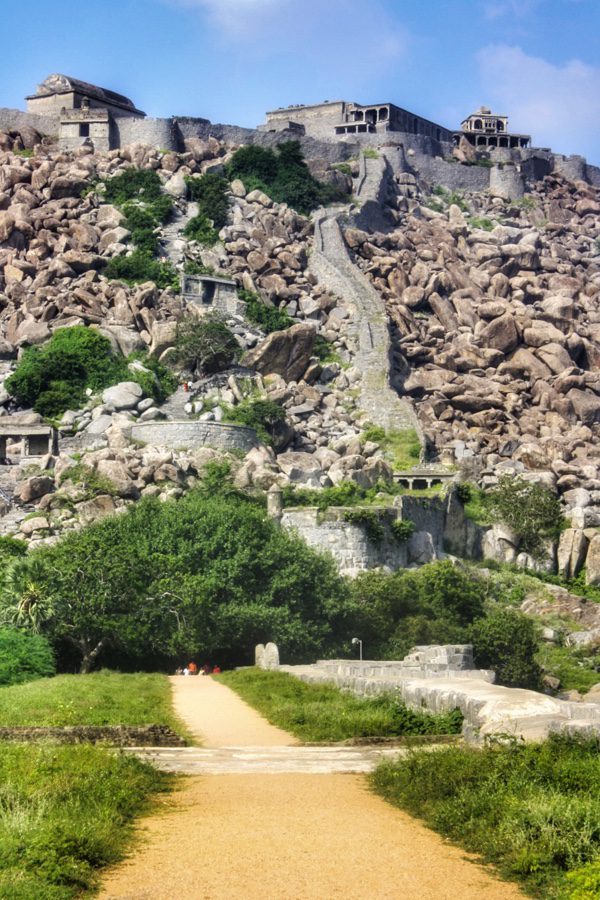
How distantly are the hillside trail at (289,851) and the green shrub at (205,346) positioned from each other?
5390 cm

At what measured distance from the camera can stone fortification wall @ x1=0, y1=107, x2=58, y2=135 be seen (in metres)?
93.2

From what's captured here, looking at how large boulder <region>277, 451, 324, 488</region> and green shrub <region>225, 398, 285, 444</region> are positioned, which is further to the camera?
green shrub <region>225, 398, 285, 444</region>

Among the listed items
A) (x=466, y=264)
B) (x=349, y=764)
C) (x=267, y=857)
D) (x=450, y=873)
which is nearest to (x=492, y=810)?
(x=450, y=873)

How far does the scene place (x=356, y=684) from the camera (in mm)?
27500

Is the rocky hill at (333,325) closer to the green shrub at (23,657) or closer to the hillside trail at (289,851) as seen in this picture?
the green shrub at (23,657)

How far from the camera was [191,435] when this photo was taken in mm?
61656

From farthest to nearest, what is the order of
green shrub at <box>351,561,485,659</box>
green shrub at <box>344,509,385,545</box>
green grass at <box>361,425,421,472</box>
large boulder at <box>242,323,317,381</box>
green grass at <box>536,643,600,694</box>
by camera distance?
large boulder at <box>242,323,317,381</box>, green grass at <box>361,425,421,472</box>, green shrub at <box>344,509,385,545</box>, green grass at <box>536,643,600,694</box>, green shrub at <box>351,561,485,659</box>

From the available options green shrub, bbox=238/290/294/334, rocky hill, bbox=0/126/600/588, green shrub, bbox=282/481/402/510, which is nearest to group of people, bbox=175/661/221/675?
rocky hill, bbox=0/126/600/588

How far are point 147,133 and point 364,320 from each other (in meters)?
24.0

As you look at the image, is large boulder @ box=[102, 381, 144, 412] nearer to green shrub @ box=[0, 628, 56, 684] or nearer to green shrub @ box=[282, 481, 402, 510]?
green shrub @ box=[282, 481, 402, 510]

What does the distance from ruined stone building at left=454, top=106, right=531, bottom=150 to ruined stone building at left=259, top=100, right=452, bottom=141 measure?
665 centimetres

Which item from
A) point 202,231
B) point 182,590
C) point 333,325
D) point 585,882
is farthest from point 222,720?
point 202,231

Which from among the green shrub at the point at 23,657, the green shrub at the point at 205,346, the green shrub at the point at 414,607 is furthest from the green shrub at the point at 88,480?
the green shrub at the point at 23,657

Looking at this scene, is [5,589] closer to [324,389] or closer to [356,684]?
[356,684]
